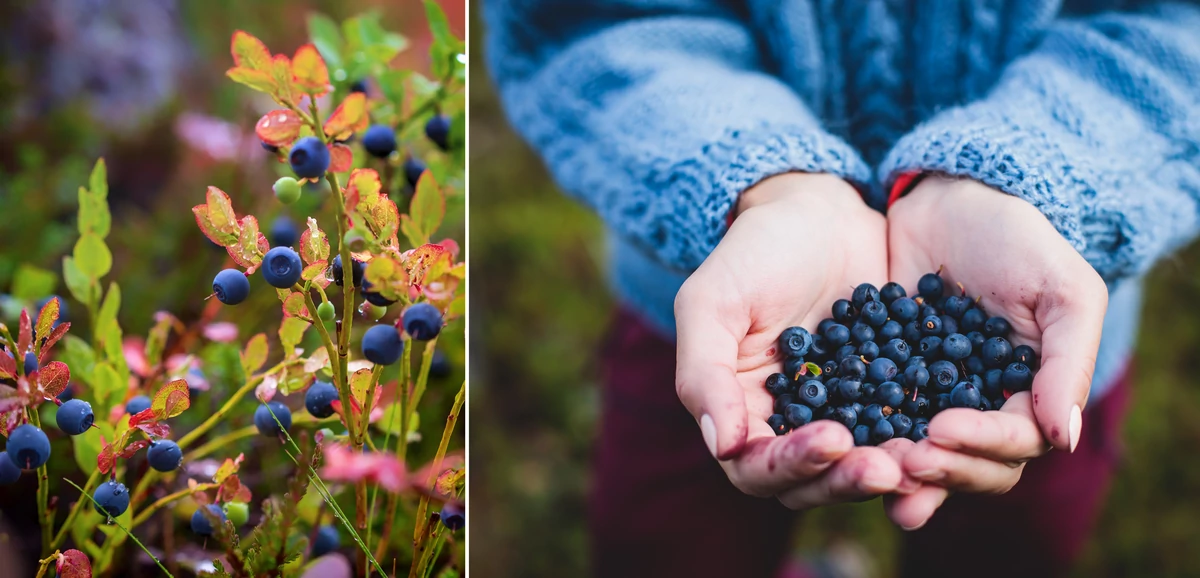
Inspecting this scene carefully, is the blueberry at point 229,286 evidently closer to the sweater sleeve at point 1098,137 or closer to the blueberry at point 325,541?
the blueberry at point 325,541

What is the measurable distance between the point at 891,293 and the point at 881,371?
0.06 m

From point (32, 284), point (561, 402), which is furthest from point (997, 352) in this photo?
point (561, 402)

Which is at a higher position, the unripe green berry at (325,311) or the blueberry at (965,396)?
the unripe green berry at (325,311)

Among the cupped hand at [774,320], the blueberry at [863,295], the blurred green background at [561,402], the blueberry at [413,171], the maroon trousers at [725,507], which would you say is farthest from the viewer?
the blurred green background at [561,402]

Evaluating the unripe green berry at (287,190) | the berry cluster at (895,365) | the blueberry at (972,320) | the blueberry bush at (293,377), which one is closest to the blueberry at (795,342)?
the berry cluster at (895,365)

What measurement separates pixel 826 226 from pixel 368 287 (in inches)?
12.5

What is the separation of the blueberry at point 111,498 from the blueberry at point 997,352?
0.57m

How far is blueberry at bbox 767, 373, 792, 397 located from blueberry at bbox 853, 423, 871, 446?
0.05 metres

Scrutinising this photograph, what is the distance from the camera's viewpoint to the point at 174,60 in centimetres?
126

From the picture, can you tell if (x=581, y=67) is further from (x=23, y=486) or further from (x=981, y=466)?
(x=23, y=486)

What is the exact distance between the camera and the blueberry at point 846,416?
511 millimetres

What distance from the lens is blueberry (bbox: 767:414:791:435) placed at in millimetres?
515

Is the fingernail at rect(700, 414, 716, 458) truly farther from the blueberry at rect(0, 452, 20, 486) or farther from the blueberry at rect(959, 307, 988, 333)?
the blueberry at rect(0, 452, 20, 486)

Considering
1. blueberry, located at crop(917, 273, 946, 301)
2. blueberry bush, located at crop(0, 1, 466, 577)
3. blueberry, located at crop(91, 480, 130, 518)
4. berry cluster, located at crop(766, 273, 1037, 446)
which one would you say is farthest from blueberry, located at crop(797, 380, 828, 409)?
blueberry, located at crop(91, 480, 130, 518)
